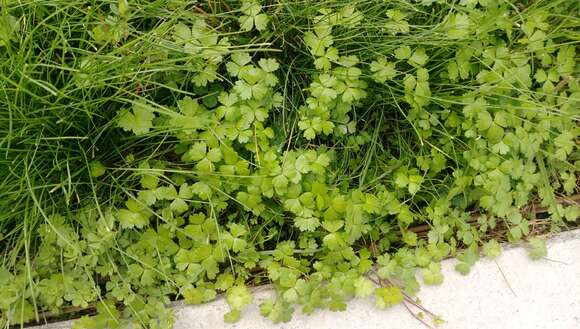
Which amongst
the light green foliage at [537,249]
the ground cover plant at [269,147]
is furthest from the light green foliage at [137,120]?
the light green foliage at [537,249]

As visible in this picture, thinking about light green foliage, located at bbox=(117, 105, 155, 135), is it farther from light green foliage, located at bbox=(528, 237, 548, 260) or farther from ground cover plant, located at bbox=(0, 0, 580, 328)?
light green foliage, located at bbox=(528, 237, 548, 260)

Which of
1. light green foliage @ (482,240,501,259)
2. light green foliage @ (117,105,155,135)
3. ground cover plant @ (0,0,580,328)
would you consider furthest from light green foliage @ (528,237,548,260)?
light green foliage @ (117,105,155,135)

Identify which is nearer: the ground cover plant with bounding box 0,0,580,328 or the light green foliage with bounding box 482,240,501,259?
the ground cover plant with bounding box 0,0,580,328

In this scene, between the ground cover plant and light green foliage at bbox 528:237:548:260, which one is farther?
light green foliage at bbox 528:237:548:260

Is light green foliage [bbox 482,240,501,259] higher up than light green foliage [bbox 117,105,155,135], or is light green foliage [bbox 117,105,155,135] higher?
light green foliage [bbox 117,105,155,135]

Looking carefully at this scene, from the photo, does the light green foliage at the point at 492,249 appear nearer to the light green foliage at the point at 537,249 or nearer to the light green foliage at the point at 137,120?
the light green foliage at the point at 537,249

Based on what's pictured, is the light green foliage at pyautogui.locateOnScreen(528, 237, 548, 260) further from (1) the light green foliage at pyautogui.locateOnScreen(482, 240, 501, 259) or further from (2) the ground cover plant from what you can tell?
(1) the light green foliage at pyautogui.locateOnScreen(482, 240, 501, 259)

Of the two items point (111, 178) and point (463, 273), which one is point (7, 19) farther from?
point (463, 273)

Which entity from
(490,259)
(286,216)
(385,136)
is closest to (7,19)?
(286,216)
